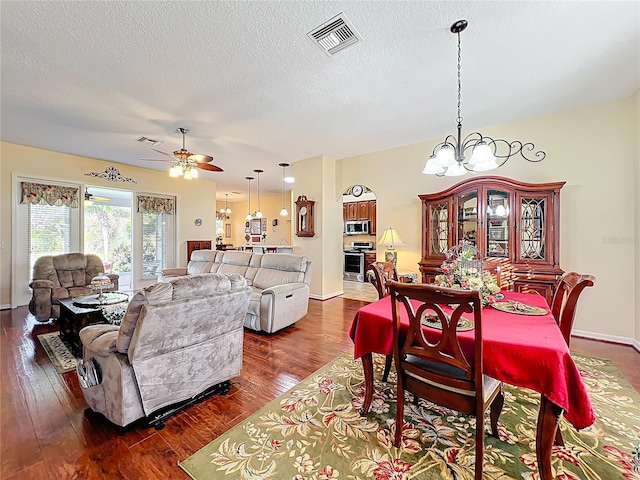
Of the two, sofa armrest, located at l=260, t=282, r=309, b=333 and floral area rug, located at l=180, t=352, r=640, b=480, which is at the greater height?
sofa armrest, located at l=260, t=282, r=309, b=333

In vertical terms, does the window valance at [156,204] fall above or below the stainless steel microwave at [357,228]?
above

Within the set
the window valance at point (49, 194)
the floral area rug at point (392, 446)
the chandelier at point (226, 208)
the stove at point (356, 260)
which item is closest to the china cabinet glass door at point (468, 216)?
the floral area rug at point (392, 446)

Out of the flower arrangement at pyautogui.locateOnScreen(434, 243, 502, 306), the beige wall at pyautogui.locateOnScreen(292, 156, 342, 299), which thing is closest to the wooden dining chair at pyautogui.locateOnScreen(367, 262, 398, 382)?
the flower arrangement at pyautogui.locateOnScreen(434, 243, 502, 306)

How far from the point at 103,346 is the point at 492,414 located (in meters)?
2.51

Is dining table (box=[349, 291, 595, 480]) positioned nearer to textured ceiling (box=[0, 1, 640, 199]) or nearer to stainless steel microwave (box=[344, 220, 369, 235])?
textured ceiling (box=[0, 1, 640, 199])

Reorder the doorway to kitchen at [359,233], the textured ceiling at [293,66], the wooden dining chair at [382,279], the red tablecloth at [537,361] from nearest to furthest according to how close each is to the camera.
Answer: the red tablecloth at [537,361] < the textured ceiling at [293,66] < the wooden dining chair at [382,279] < the doorway to kitchen at [359,233]

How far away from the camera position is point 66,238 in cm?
530

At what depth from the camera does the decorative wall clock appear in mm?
5531

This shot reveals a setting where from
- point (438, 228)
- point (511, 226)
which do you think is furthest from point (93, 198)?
point (511, 226)

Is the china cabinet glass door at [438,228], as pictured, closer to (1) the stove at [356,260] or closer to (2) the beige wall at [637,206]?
(2) the beige wall at [637,206]

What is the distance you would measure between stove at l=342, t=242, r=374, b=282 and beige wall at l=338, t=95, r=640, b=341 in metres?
4.41

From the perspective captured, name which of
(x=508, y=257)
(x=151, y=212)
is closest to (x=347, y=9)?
(x=508, y=257)

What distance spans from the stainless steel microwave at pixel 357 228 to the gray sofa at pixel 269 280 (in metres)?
3.99

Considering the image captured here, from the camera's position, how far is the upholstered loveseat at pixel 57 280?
3.78 m
